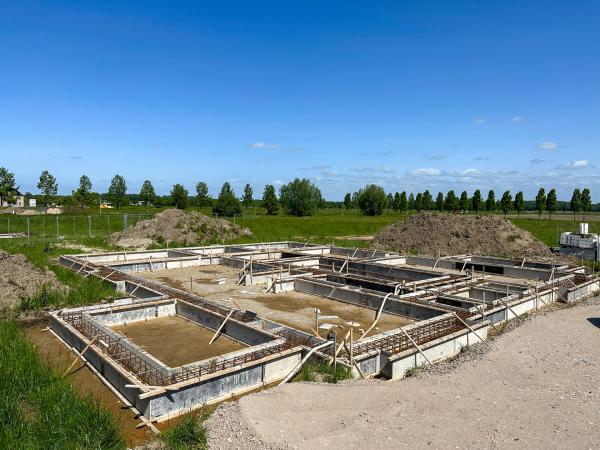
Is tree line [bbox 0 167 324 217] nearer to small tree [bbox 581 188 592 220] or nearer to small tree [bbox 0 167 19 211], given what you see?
small tree [bbox 0 167 19 211]

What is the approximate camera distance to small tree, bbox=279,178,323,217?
63625 mm

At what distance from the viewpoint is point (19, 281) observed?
11469 millimetres

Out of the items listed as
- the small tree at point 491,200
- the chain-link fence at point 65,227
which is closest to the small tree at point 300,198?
the small tree at point 491,200

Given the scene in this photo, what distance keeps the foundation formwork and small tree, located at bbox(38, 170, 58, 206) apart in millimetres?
50981

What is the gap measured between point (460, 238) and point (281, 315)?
1532cm

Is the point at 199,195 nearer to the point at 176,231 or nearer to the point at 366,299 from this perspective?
the point at 176,231

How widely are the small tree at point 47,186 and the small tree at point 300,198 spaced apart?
3156 centimetres

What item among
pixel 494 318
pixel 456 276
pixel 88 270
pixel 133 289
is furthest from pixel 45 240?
pixel 494 318

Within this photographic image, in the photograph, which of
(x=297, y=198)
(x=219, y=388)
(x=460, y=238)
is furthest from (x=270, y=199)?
(x=219, y=388)

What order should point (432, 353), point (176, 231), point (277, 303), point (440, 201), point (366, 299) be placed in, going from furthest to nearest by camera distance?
1. point (440, 201)
2. point (176, 231)
3. point (277, 303)
4. point (366, 299)
5. point (432, 353)

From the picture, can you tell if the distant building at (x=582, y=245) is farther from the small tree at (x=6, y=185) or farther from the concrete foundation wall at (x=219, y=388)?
the small tree at (x=6, y=185)

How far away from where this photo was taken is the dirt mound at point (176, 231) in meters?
23.8

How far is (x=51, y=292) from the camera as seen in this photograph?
11492 millimetres

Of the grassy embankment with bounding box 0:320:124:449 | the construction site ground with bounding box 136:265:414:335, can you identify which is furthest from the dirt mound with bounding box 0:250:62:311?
the grassy embankment with bounding box 0:320:124:449
